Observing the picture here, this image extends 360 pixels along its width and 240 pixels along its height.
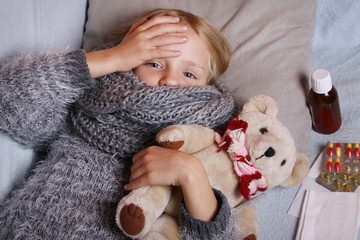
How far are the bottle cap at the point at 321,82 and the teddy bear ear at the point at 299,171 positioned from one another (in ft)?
0.66

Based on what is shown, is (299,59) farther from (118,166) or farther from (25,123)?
(25,123)

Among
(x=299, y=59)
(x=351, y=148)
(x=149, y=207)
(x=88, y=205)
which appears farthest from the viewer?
(x=299, y=59)

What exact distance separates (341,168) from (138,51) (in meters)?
0.60

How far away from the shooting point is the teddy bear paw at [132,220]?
0.71m

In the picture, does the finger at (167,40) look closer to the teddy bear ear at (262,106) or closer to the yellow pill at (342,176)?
the teddy bear ear at (262,106)

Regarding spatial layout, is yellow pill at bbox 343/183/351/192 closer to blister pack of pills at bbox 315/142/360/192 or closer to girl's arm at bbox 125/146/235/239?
blister pack of pills at bbox 315/142/360/192

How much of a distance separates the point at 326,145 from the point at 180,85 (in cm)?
47

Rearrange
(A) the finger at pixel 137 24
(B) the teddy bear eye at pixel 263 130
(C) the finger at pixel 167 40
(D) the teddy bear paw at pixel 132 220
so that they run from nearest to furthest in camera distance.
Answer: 1. (D) the teddy bear paw at pixel 132 220
2. (B) the teddy bear eye at pixel 263 130
3. (C) the finger at pixel 167 40
4. (A) the finger at pixel 137 24

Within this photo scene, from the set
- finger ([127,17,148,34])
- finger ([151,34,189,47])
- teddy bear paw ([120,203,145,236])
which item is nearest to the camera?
teddy bear paw ([120,203,145,236])

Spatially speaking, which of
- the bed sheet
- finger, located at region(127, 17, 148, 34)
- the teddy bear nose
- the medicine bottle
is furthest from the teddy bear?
finger, located at region(127, 17, 148, 34)

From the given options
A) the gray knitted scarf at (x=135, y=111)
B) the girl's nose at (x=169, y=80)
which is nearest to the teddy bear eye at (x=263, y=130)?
the gray knitted scarf at (x=135, y=111)

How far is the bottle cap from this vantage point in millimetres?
991

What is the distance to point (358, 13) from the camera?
1283mm

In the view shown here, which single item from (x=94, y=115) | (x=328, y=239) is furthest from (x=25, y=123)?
(x=328, y=239)
